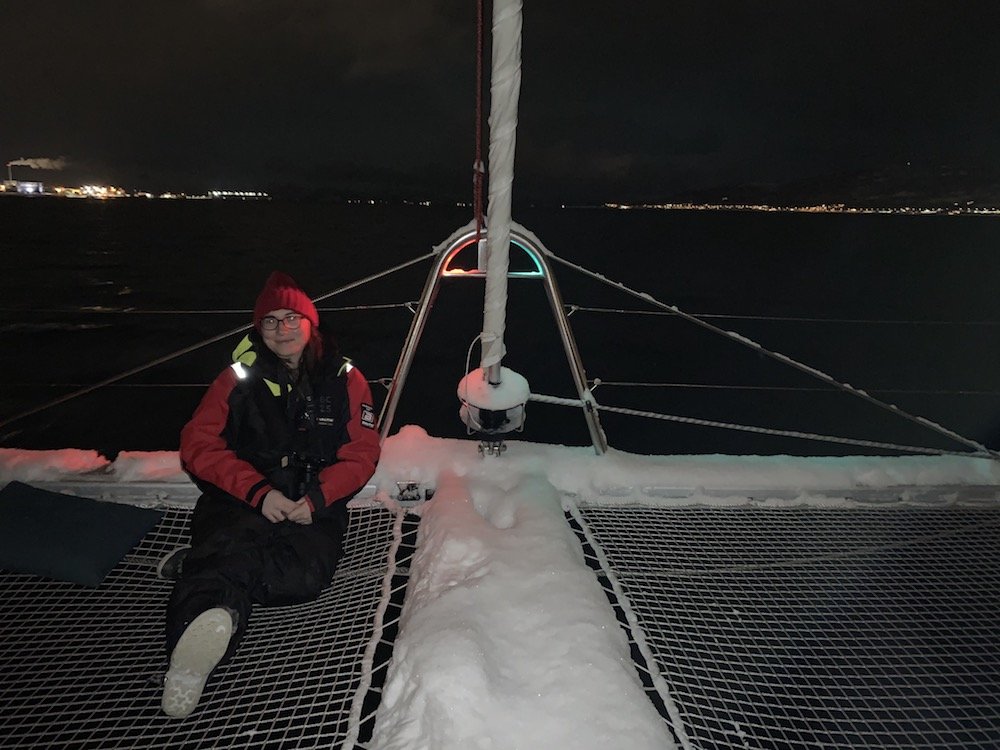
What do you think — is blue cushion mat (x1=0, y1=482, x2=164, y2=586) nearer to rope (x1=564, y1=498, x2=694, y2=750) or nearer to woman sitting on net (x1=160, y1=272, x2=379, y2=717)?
woman sitting on net (x1=160, y1=272, x2=379, y2=717)

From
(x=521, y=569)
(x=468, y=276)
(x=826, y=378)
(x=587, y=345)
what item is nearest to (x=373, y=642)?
(x=521, y=569)

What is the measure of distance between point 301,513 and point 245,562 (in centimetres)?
25

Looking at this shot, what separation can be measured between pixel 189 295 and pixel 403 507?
77.6 feet

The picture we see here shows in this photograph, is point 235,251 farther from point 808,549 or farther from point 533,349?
point 808,549

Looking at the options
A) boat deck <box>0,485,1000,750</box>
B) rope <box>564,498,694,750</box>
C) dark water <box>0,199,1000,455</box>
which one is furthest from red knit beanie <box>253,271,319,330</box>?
dark water <box>0,199,1000,455</box>

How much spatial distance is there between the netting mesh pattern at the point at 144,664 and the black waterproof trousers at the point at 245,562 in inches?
3.7

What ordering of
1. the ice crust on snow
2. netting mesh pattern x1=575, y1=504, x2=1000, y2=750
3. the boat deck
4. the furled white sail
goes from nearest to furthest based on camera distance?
1. the ice crust on snow
2. the boat deck
3. the furled white sail
4. netting mesh pattern x1=575, y1=504, x2=1000, y2=750

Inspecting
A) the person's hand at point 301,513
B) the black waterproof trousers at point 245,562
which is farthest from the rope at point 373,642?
the person's hand at point 301,513

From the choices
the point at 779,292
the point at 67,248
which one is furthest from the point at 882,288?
the point at 67,248

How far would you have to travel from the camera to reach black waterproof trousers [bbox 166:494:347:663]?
1780 millimetres

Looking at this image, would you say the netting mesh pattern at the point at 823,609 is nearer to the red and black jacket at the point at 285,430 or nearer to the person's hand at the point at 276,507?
the red and black jacket at the point at 285,430

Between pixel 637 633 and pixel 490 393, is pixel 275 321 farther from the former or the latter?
pixel 637 633

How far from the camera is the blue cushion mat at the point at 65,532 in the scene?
2088 mm

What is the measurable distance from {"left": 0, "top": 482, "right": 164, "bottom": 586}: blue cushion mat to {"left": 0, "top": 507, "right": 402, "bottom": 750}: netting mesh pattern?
0.23 feet
